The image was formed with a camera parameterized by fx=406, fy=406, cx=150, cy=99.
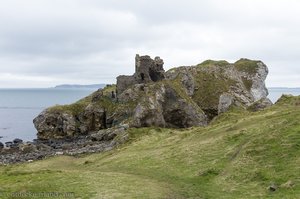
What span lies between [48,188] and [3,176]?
16069 mm

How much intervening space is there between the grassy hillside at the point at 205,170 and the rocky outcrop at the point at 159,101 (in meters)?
43.7

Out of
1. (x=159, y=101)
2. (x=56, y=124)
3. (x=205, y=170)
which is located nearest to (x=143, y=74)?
(x=159, y=101)

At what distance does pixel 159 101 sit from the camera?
115 metres

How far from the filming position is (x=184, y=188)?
4319 cm

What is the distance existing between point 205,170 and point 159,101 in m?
67.3

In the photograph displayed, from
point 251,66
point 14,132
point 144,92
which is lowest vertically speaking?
point 14,132

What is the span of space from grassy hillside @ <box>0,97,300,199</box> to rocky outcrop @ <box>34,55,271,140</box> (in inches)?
1720

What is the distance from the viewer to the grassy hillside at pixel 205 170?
134ft

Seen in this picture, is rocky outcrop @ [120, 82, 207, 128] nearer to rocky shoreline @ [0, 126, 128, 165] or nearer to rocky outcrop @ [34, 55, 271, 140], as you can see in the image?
rocky outcrop @ [34, 55, 271, 140]

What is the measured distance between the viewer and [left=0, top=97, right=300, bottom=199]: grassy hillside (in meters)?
40.7

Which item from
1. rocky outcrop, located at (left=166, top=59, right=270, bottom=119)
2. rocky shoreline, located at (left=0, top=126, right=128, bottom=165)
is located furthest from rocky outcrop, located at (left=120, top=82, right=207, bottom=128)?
rocky outcrop, located at (left=166, top=59, right=270, bottom=119)

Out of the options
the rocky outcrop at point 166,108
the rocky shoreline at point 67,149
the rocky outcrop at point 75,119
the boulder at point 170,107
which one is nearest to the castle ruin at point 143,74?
the rocky outcrop at point 75,119

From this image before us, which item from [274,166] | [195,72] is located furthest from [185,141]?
[195,72]

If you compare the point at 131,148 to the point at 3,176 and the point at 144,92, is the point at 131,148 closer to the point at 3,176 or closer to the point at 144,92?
the point at 3,176
